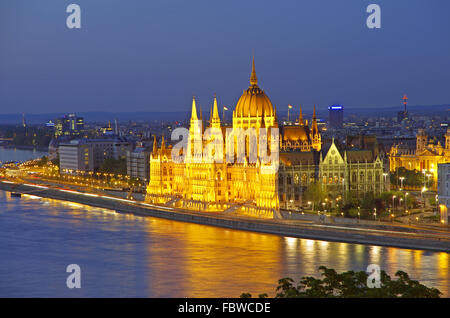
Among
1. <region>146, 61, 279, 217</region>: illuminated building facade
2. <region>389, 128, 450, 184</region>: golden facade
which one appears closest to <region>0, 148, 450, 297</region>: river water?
<region>146, 61, 279, 217</region>: illuminated building facade

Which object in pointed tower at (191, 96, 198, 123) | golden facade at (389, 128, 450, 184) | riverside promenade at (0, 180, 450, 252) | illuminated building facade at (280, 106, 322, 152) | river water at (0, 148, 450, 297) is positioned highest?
pointed tower at (191, 96, 198, 123)

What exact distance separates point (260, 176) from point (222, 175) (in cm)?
374

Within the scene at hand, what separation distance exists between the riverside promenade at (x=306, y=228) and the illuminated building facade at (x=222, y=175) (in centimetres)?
186

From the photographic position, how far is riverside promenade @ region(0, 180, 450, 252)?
40781 mm

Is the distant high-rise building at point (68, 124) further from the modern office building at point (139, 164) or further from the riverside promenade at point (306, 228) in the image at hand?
the riverside promenade at point (306, 228)

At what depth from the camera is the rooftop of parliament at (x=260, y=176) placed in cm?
5430

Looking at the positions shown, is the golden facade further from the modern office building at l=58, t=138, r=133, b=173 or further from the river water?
the modern office building at l=58, t=138, r=133, b=173

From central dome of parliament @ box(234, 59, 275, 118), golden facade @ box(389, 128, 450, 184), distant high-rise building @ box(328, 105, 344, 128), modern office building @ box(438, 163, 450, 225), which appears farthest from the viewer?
distant high-rise building @ box(328, 105, 344, 128)

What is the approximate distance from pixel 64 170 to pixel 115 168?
13.5m

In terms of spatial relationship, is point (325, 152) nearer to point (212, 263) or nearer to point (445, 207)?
point (445, 207)

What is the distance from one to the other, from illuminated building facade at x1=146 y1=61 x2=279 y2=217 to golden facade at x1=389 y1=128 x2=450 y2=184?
1317cm

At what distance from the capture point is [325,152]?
189ft

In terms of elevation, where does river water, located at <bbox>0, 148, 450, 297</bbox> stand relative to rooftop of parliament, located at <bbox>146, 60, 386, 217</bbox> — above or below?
below
